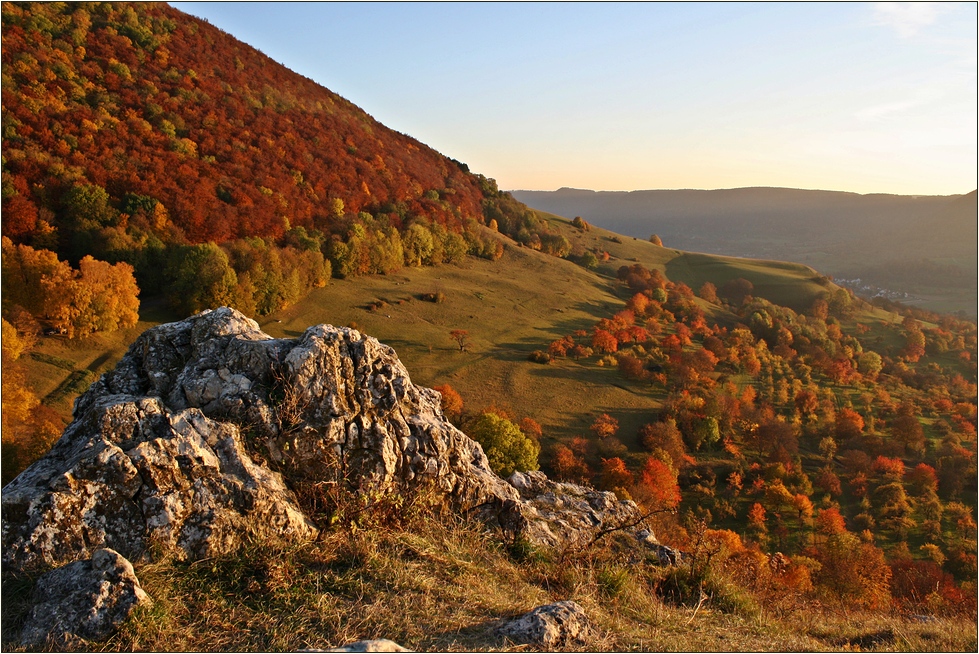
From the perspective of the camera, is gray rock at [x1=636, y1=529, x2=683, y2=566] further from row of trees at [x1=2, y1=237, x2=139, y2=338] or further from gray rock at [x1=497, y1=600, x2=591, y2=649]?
row of trees at [x1=2, y1=237, x2=139, y2=338]

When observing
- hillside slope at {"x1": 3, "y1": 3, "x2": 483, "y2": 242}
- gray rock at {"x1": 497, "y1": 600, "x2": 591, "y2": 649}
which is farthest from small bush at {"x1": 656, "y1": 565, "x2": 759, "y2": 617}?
hillside slope at {"x1": 3, "y1": 3, "x2": 483, "y2": 242}

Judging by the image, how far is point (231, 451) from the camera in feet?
23.9

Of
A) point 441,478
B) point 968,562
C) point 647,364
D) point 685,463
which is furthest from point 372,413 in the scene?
point 647,364

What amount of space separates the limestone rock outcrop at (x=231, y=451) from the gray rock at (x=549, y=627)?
2849 millimetres

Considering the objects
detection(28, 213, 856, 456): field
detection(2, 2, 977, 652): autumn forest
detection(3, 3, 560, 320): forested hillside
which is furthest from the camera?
detection(3, 3, 560, 320): forested hillside

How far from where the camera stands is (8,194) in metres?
61.1

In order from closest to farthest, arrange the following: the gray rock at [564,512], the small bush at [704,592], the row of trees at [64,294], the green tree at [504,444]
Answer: the small bush at [704,592], the gray rock at [564,512], the green tree at [504,444], the row of trees at [64,294]

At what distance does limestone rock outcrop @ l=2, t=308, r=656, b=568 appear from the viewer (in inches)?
244

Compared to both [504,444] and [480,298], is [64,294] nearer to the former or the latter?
[504,444]

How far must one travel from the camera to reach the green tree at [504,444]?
42156mm

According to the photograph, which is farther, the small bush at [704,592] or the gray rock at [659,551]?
the gray rock at [659,551]

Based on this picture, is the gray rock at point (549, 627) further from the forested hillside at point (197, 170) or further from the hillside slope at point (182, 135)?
the hillside slope at point (182, 135)

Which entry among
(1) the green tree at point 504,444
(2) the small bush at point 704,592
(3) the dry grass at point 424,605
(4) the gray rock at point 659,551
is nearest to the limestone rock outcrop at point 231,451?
(3) the dry grass at point 424,605

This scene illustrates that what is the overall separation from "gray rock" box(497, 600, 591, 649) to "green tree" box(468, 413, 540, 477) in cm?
3558
